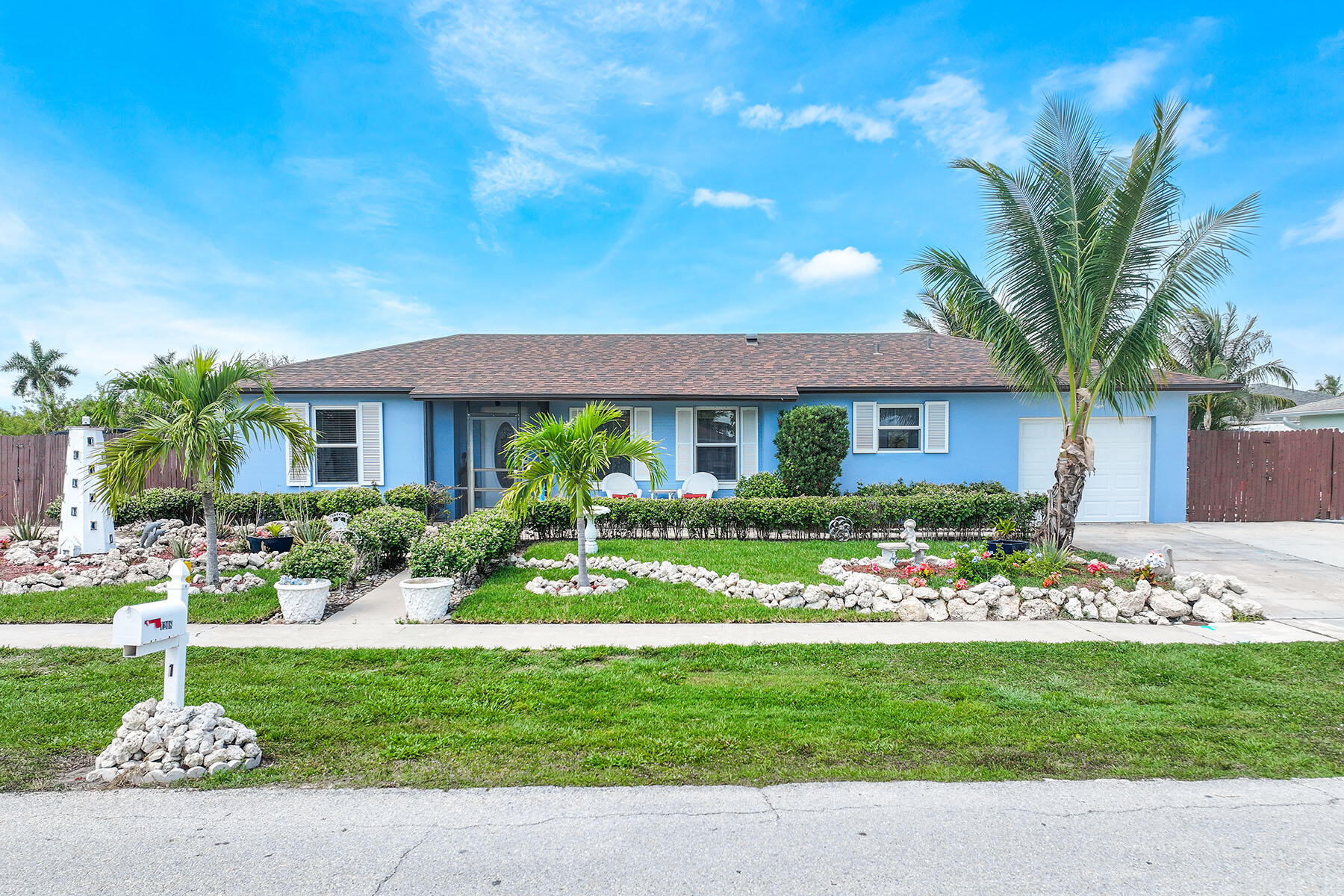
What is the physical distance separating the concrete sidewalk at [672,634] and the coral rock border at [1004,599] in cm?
18

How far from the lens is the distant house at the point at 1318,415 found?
20344 mm

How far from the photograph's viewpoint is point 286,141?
1355 cm

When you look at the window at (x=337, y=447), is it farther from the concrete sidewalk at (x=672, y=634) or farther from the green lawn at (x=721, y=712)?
the green lawn at (x=721, y=712)

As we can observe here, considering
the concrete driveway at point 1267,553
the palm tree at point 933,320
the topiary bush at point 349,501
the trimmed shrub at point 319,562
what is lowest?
the concrete driveway at point 1267,553

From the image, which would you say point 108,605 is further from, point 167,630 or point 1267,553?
point 1267,553

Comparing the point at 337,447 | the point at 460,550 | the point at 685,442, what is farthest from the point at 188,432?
the point at 685,442

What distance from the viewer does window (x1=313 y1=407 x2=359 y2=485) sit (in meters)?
13.5

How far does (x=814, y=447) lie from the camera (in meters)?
12.4

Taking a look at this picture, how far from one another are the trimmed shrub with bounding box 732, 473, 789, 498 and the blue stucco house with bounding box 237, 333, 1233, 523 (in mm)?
1101

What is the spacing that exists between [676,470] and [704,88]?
320 inches

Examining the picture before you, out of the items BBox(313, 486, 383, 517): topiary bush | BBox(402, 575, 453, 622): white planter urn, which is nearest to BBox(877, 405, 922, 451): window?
BBox(402, 575, 453, 622): white planter urn

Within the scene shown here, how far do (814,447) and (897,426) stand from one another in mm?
2696

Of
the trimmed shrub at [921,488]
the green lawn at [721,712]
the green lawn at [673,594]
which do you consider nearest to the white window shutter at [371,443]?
the green lawn at [673,594]

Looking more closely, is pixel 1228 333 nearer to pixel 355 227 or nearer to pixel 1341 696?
pixel 1341 696
